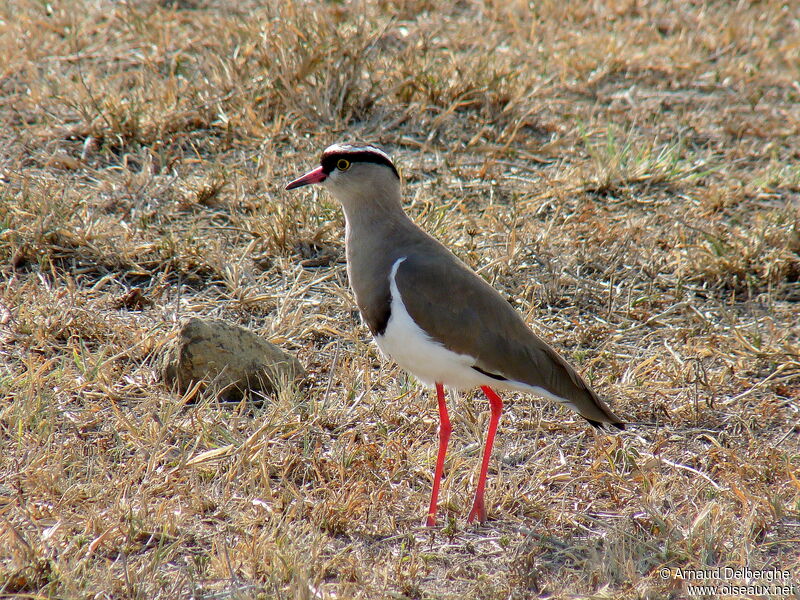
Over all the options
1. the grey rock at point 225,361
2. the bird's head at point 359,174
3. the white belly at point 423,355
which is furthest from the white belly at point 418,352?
the grey rock at point 225,361

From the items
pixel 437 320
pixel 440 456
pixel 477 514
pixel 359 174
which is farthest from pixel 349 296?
pixel 477 514

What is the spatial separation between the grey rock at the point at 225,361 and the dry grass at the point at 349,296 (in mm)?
113

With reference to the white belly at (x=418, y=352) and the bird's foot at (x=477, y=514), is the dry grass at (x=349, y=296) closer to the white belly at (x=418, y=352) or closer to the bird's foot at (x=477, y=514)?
the bird's foot at (x=477, y=514)

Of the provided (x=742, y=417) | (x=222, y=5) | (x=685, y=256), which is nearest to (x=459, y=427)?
(x=742, y=417)

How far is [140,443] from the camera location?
3994mm

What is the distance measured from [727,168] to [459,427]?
123 inches

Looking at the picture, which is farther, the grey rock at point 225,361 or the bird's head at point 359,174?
the grey rock at point 225,361

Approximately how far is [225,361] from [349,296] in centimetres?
92

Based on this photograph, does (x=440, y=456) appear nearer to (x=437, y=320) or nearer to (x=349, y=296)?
(x=437, y=320)

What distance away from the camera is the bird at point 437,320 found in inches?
152

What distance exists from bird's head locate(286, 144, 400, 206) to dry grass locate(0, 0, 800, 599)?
82 centimetres

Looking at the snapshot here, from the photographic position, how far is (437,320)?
3865 millimetres

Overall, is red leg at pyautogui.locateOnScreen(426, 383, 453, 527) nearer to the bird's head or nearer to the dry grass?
the dry grass

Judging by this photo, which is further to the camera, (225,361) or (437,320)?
(225,361)
